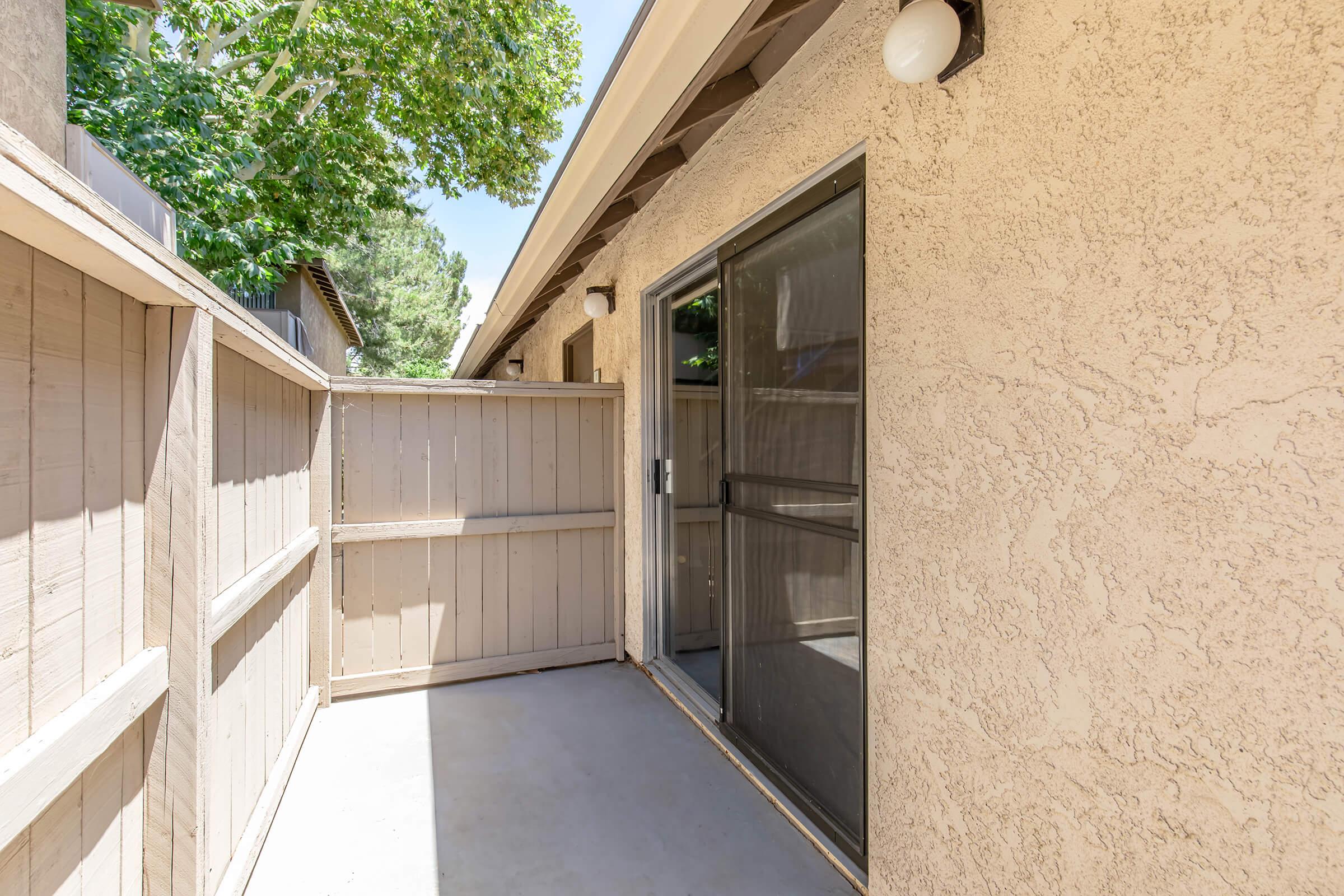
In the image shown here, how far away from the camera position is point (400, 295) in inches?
823

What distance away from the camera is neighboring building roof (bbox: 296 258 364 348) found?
11.5m

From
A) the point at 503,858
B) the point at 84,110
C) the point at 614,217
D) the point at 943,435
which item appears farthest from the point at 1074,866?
the point at 84,110

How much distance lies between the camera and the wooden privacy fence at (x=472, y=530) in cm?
392

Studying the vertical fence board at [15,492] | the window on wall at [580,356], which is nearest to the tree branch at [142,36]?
the window on wall at [580,356]

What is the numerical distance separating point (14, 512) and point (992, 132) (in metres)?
2.29

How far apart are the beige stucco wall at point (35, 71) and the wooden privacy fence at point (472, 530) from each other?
5.52 ft

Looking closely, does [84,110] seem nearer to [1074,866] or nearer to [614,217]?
[614,217]

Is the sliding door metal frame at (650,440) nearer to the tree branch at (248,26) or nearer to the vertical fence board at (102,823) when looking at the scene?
the vertical fence board at (102,823)

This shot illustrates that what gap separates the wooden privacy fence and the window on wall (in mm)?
1482

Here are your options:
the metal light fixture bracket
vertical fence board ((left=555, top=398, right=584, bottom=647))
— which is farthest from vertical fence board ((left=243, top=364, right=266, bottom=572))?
the metal light fixture bracket

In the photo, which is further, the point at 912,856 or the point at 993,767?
the point at 912,856

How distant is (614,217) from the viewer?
412cm

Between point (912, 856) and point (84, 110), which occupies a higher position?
point (84, 110)

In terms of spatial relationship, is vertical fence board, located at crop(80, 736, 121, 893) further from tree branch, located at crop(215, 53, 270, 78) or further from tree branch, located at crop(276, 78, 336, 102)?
tree branch, located at crop(215, 53, 270, 78)
